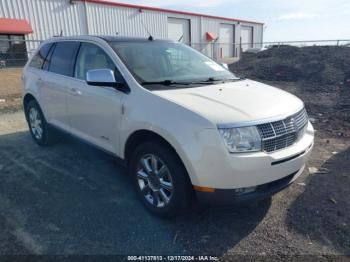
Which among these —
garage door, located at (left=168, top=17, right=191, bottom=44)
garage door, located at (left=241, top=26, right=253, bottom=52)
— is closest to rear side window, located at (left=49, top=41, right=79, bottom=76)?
garage door, located at (left=168, top=17, right=191, bottom=44)

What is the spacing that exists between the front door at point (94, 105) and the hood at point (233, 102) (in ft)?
2.26

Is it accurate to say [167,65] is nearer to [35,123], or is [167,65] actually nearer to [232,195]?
[232,195]

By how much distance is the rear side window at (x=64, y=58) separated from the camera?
4.36 m

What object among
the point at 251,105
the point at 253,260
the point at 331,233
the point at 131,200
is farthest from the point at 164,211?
the point at 331,233

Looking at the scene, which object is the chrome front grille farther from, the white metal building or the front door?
the white metal building

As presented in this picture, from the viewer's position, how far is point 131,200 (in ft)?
11.8

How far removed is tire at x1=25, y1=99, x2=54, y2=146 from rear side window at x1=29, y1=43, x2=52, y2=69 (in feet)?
2.10

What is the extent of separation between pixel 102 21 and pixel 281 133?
2421 centimetres

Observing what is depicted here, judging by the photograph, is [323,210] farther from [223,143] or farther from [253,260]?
[223,143]

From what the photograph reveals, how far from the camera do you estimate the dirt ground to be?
277cm

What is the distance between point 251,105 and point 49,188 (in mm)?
2723

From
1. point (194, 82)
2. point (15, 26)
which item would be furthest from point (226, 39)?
point (194, 82)

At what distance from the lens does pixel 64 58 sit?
4570mm

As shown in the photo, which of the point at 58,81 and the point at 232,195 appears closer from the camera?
the point at 232,195
